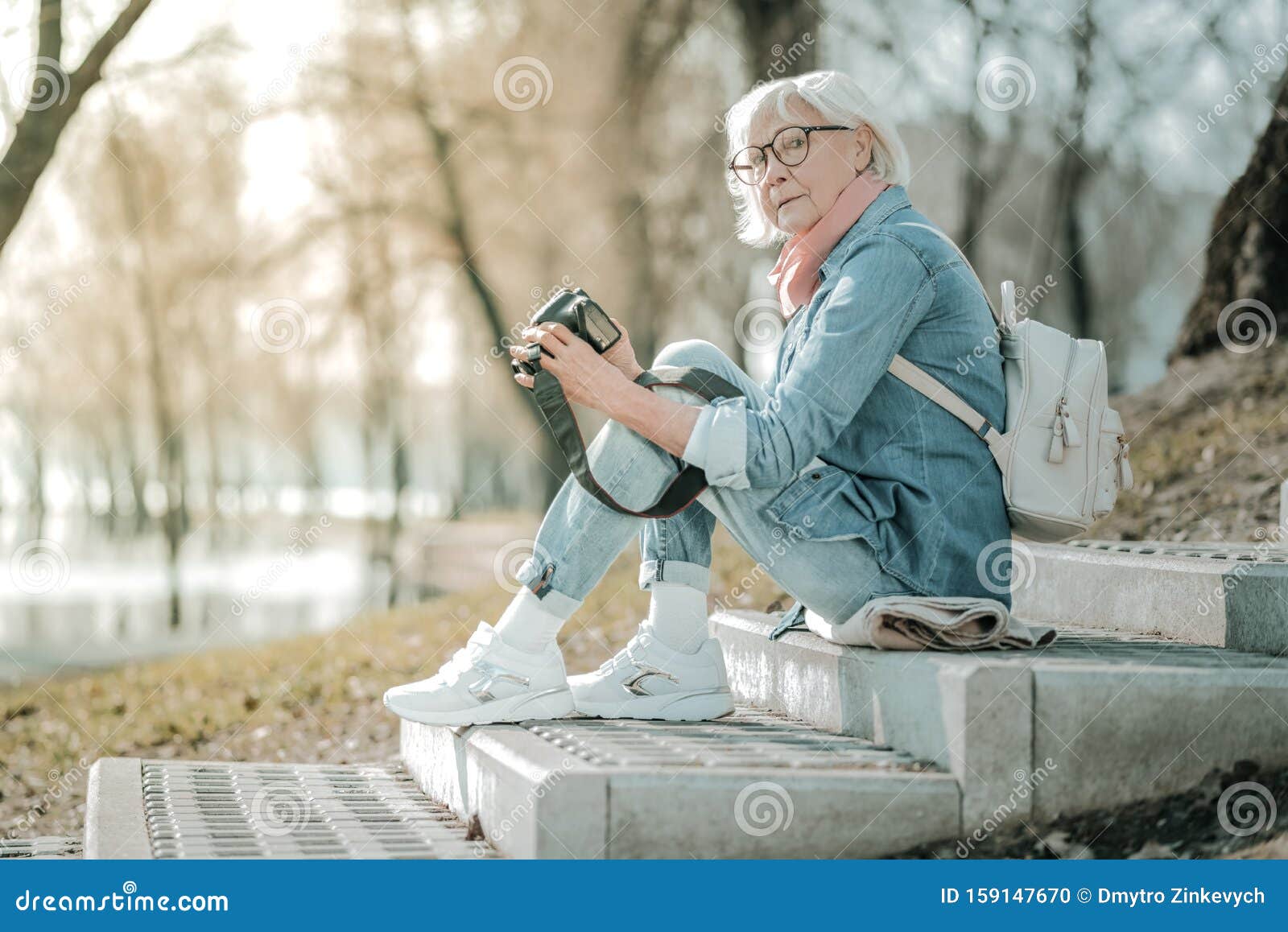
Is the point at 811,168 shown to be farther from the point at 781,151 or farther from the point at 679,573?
the point at 679,573

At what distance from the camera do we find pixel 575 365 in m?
3.04

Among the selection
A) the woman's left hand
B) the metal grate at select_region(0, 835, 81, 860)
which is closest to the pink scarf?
the woman's left hand

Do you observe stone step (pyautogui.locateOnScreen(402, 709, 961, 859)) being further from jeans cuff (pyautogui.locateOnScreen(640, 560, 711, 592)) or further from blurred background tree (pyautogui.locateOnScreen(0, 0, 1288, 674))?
blurred background tree (pyautogui.locateOnScreen(0, 0, 1288, 674))

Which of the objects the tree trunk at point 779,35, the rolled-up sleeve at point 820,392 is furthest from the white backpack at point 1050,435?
the tree trunk at point 779,35

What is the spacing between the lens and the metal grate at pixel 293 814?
3.00 meters

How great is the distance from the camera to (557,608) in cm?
311

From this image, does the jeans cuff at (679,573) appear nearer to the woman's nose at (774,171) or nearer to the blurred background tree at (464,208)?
the woman's nose at (774,171)

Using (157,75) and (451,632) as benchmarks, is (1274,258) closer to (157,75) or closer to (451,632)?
(451,632)

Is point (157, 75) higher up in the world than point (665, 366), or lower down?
higher up

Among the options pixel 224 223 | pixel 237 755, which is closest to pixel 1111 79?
pixel 237 755

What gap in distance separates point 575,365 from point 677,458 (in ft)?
1.04

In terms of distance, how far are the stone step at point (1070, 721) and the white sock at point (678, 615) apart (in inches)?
19.7
